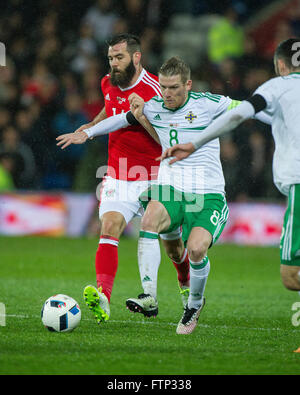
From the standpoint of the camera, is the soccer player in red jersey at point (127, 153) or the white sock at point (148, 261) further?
the soccer player in red jersey at point (127, 153)

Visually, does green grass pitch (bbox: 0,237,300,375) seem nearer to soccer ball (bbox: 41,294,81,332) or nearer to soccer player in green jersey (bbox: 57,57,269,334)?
soccer ball (bbox: 41,294,81,332)

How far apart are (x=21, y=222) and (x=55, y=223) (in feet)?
2.03

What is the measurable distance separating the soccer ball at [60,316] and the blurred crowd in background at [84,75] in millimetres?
7529

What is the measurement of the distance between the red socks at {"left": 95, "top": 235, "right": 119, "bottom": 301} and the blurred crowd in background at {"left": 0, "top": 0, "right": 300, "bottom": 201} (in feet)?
21.8

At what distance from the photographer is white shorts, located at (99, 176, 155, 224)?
691 centimetres

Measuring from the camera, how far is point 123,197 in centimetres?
699

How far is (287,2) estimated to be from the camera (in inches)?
659

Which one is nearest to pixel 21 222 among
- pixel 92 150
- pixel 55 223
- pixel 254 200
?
pixel 55 223

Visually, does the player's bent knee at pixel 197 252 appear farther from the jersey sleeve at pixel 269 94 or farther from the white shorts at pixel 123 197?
the jersey sleeve at pixel 269 94

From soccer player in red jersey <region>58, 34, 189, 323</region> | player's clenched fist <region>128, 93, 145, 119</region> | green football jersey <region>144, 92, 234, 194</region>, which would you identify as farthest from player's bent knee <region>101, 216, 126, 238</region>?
player's clenched fist <region>128, 93, 145, 119</region>

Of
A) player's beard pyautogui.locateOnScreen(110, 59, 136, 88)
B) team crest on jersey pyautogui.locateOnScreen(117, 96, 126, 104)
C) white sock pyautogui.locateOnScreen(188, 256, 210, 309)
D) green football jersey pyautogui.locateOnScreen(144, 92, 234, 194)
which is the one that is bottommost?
white sock pyautogui.locateOnScreen(188, 256, 210, 309)

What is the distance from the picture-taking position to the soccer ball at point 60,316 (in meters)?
5.85

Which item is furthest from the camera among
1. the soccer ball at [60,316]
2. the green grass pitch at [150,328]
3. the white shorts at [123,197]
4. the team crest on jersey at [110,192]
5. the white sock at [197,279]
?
the team crest on jersey at [110,192]

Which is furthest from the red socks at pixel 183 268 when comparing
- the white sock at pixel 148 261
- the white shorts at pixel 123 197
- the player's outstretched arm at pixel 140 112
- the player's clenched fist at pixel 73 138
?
the player's clenched fist at pixel 73 138
